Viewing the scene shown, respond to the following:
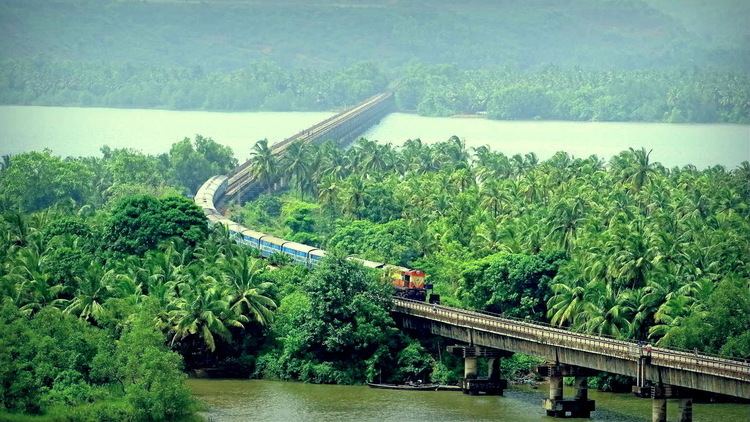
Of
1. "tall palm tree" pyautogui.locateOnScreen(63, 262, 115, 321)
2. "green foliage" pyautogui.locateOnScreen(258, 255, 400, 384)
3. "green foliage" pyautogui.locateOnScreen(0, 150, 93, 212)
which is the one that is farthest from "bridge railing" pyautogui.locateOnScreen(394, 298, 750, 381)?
"green foliage" pyautogui.locateOnScreen(0, 150, 93, 212)

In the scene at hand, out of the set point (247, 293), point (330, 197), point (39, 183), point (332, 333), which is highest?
point (39, 183)

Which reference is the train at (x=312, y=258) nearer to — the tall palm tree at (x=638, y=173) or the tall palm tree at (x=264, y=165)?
the tall palm tree at (x=264, y=165)

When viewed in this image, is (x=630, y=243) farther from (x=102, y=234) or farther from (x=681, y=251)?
(x=102, y=234)

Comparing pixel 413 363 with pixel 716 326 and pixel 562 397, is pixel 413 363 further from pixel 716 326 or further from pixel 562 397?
pixel 716 326

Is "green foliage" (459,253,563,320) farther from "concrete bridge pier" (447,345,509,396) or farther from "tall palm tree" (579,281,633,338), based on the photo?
"tall palm tree" (579,281,633,338)

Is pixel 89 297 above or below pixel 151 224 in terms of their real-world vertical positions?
below

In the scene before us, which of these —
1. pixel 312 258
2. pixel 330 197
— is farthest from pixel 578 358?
pixel 330 197

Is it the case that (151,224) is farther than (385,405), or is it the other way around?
(151,224)
